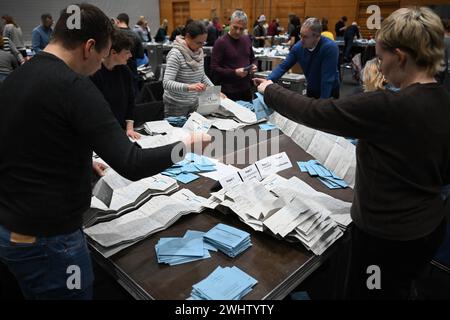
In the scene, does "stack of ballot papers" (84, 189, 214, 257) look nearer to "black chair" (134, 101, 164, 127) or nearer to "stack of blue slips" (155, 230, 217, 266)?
"stack of blue slips" (155, 230, 217, 266)

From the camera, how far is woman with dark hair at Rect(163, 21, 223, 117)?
2705 millimetres

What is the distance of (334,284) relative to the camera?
159cm

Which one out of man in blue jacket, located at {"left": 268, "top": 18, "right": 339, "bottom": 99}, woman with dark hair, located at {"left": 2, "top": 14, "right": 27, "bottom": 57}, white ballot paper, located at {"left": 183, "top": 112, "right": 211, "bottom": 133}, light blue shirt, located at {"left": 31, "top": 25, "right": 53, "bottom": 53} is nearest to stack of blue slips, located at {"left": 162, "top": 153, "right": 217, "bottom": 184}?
white ballot paper, located at {"left": 183, "top": 112, "right": 211, "bottom": 133}

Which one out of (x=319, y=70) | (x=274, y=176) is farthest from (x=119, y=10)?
(x=274, y=176)

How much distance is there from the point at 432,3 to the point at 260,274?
12524 mm

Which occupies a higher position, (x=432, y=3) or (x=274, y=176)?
(x=432, y=3)

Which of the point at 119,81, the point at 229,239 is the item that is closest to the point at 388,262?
the point at 229,239

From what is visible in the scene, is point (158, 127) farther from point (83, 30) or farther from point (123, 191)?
point (83, 30)

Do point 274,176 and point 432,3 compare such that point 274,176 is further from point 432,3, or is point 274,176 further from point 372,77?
point 432,3

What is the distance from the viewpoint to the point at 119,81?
2264mm

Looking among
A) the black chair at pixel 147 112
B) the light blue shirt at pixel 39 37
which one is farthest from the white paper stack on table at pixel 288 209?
the light blue shirt at pixel 39 37

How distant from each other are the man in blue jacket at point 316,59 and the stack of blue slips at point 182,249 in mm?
2299

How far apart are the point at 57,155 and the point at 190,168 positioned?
993 millimetres
